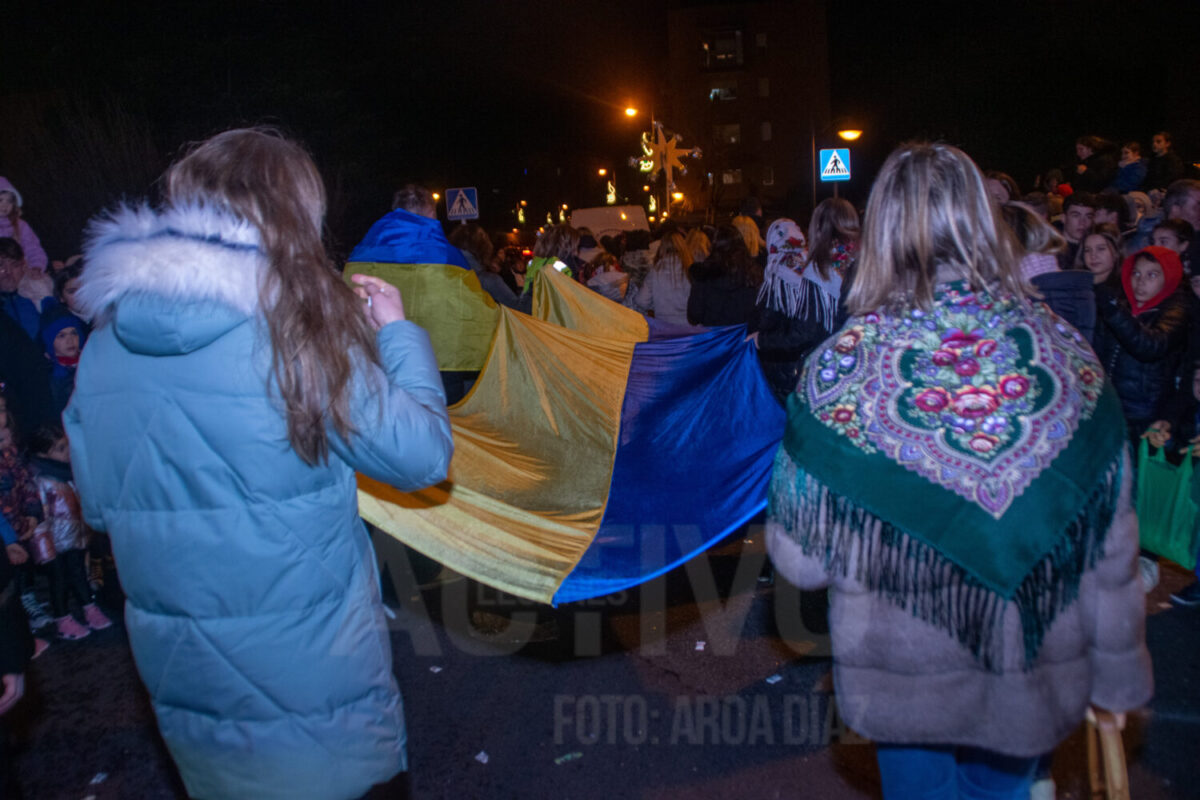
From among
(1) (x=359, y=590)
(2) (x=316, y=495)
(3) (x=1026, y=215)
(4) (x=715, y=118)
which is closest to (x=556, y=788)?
(1) (x=359, y=590)

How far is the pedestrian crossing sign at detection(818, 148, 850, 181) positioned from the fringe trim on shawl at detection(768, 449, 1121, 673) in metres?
15.4

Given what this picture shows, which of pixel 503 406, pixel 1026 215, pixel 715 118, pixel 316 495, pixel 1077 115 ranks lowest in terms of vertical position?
pixel 503 406

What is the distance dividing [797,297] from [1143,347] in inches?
73.3

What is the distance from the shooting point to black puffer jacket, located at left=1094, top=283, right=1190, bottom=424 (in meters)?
4.45

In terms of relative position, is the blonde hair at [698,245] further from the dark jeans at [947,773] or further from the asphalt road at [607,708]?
the dark jeans at [947,773]

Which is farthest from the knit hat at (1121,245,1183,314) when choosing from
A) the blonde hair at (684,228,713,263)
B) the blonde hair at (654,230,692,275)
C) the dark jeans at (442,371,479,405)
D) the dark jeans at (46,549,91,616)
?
the dark jeans at (46,549,91,616)

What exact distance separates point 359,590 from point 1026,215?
2.83 metres

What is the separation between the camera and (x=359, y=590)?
1.89m

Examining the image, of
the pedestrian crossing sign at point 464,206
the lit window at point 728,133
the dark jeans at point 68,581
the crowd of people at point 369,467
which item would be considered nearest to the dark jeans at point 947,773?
the crowd of people at point 369,467

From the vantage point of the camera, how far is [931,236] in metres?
1.96

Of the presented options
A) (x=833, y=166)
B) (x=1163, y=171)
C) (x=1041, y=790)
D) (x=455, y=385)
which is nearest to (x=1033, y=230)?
(x=1041, y=790)

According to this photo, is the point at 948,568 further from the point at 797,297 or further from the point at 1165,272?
the point at 1165,272

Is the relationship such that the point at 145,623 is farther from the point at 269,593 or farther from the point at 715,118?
the point at 715,118

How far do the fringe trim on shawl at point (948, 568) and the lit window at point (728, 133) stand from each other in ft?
149
